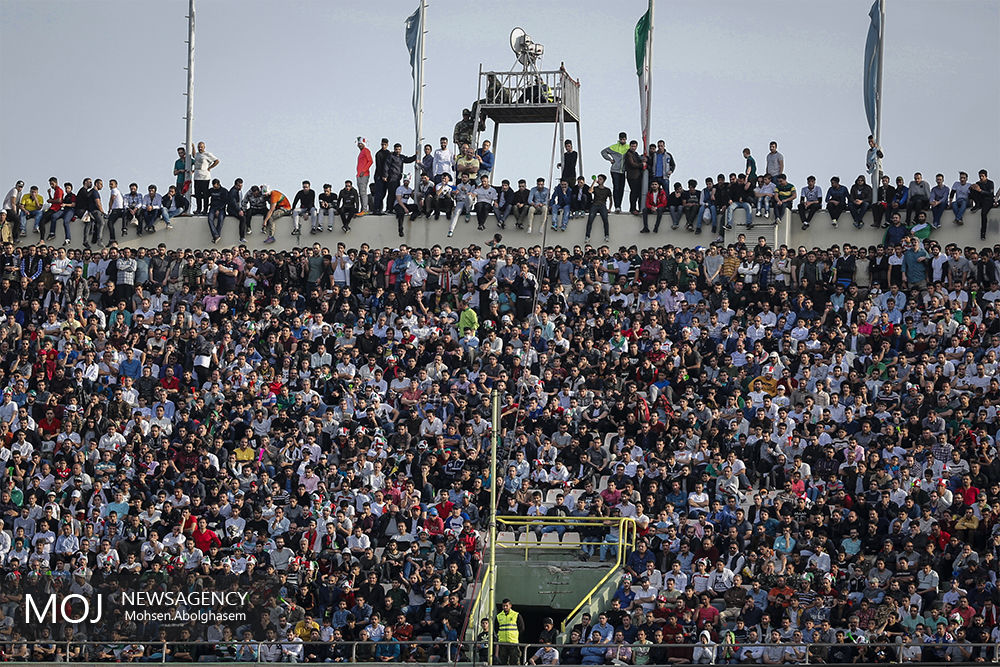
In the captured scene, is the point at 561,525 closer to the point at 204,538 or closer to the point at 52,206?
the point at 204,538

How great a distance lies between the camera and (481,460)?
26.7 meters

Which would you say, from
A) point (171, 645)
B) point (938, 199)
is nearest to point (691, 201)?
point (938, 199)

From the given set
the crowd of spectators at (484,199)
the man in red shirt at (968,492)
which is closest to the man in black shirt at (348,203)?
the crowd of spectators at (484,199)

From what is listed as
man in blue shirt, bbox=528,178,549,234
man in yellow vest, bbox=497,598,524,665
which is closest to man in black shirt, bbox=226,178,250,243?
man in blue shirt, bbox=528,178,549,234

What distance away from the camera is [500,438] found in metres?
27.2

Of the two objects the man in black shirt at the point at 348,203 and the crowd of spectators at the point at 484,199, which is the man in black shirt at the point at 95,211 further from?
the man in black shirt at the point at 348,203

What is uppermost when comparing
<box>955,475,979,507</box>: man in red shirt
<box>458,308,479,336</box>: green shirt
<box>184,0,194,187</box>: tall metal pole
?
<box>184,0,194,187</box>: tall metal pole

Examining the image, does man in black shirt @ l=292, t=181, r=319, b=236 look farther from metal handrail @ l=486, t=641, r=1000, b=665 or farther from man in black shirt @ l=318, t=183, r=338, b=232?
metal handrail @ l=486, t=641, r=1000, b=665

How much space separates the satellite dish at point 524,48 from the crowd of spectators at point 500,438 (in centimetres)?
736

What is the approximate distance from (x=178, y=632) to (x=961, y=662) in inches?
391

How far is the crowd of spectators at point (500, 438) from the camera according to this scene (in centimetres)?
2336

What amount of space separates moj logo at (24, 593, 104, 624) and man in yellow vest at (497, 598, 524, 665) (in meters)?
5.34

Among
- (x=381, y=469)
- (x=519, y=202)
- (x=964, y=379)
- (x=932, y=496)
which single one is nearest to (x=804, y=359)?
(x=964, y=379)

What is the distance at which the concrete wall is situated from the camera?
112 feet
